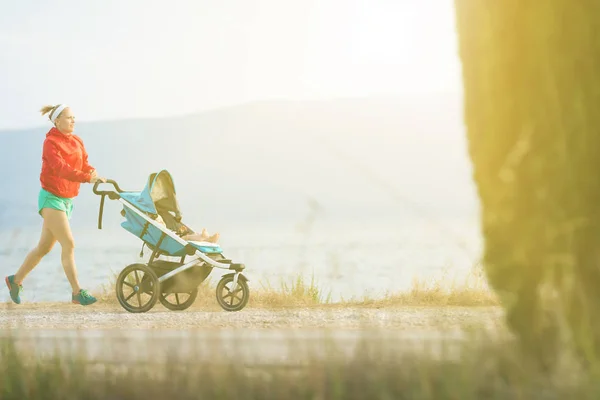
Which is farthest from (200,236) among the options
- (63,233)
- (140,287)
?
(63,233)

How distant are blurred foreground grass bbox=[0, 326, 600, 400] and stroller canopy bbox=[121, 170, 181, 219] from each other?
336 centimetres

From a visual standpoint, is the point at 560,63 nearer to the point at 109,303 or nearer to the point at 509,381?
the point at 509,381

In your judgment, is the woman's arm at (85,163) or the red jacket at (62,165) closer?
the red jacket at (62,165)

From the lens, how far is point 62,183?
26.0ft

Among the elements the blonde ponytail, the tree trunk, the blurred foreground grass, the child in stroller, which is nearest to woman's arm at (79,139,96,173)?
the blonde ponytail

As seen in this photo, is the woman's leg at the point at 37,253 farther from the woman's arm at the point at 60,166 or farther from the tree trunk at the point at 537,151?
the tree trunk at the point at 537,151

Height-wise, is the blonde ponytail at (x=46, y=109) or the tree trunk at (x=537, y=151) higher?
the blonde ponytail at (x=46, y=109)

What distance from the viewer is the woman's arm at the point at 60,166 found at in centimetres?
767

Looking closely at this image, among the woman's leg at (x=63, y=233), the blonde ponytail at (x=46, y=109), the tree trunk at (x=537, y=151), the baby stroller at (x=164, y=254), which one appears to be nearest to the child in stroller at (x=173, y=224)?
the baby stroller at (x=164, y=254)

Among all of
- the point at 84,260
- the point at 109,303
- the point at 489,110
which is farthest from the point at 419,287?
the point at 489,110

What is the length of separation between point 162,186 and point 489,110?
4.35m

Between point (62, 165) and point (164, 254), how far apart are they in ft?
4.32

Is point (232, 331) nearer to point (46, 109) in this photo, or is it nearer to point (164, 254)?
point (164, 254)

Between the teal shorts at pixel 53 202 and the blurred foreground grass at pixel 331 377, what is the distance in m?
3.91
